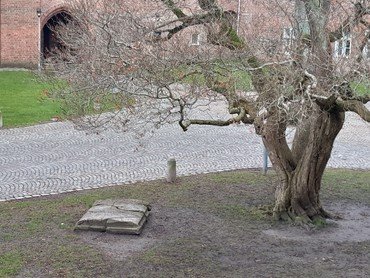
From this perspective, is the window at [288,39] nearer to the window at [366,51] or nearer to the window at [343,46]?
the window at [343,46]

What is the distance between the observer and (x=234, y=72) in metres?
8.14

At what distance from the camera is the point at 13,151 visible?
49.1ft

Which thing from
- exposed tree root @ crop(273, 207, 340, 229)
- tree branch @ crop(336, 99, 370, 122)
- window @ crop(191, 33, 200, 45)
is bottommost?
exposed tree root @ crop(273, 207, 340, 229)

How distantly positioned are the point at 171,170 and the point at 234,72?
4157 mm

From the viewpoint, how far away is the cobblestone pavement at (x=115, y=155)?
1232 cm

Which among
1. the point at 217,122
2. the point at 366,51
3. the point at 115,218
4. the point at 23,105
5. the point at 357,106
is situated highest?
the point at 366,51

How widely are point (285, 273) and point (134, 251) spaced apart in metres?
1.92

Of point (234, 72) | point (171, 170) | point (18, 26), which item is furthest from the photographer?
point (18, 26)

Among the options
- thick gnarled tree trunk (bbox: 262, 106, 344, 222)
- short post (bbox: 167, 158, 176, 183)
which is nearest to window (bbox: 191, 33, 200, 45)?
thick gnarled tree trunk (bbox: 262, 106, 344, 222)

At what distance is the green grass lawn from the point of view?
19.1m

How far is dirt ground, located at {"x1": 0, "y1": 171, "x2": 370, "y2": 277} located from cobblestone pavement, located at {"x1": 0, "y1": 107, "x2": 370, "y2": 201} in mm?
1486

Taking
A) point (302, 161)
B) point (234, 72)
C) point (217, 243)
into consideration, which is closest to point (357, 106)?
point (234, 72)

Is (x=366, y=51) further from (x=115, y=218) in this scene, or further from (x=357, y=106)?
(x=115, y=218)

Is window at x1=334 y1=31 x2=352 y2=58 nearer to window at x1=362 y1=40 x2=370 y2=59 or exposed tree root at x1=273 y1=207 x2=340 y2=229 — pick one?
window at x1=362 y1=40 x2=370 y2=59
